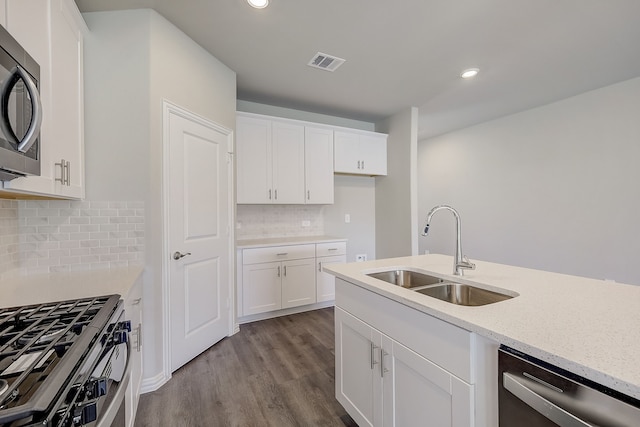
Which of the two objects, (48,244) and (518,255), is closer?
(48,244)

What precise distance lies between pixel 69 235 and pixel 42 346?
1.35m

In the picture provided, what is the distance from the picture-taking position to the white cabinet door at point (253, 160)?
3090 millimetres

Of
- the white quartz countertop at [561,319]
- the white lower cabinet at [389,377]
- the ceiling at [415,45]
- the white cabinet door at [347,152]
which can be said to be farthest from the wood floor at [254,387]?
the ceiling at [415,45]

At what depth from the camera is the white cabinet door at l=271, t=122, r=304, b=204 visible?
10.9 ft

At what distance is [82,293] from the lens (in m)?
1.32

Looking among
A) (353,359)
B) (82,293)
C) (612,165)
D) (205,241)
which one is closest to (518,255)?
(612,165)

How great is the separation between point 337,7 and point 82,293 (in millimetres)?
2323

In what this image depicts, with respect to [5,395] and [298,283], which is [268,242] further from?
[5,395]

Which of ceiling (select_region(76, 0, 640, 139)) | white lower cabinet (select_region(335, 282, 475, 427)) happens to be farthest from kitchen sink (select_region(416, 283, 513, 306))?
ceiling (select_region(76, 0, 640, 139))

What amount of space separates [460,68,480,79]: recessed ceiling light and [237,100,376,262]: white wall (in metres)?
1.69

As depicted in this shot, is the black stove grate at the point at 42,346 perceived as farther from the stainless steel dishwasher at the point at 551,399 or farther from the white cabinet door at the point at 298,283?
the white cabinet door at the point at 298,283

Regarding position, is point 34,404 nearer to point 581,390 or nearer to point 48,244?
point 581,390

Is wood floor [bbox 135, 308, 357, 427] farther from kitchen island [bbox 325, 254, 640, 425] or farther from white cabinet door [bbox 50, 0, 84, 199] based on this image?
white cabinet door [bbox 50, 0, 84, 199]

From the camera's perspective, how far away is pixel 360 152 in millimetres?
3922
